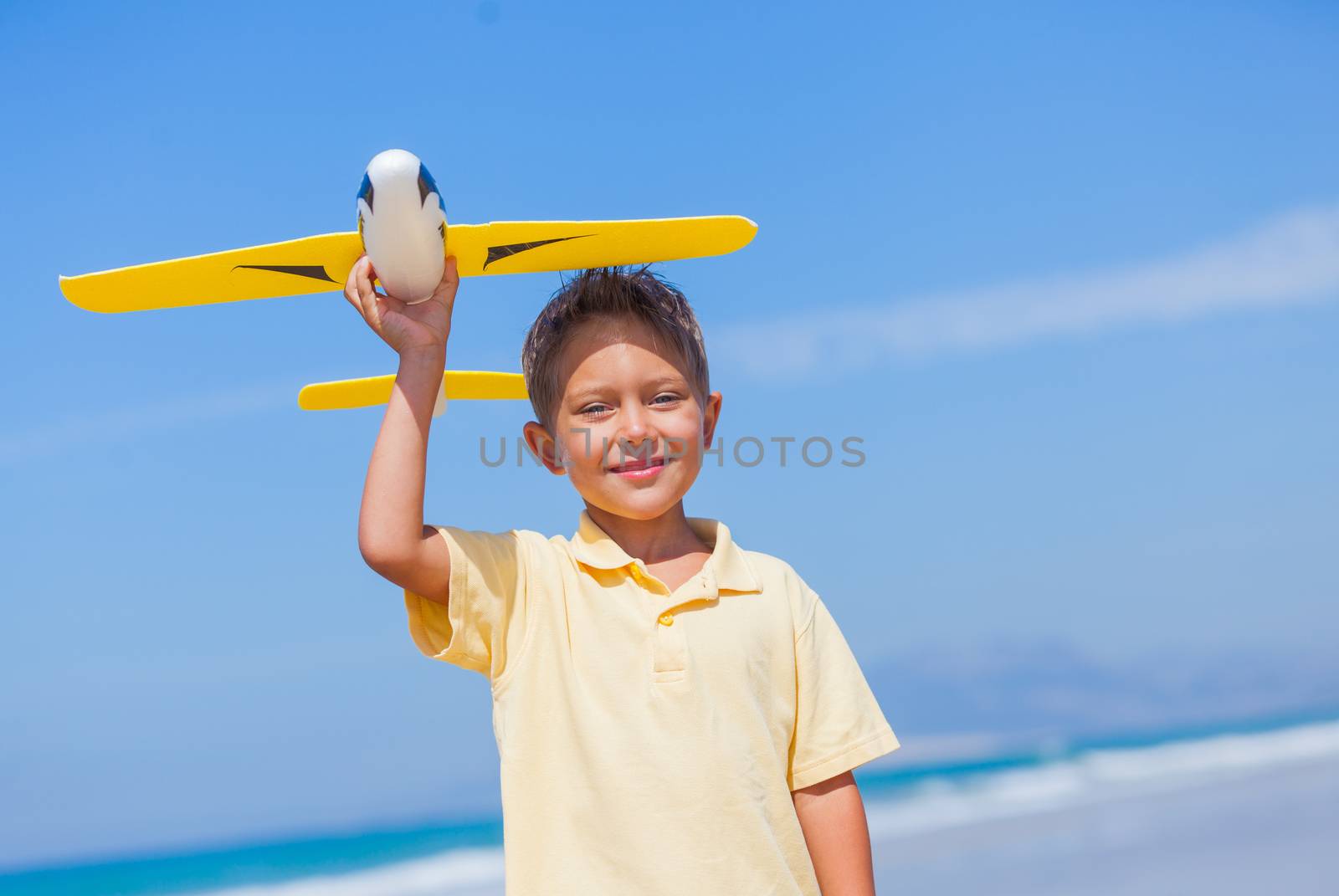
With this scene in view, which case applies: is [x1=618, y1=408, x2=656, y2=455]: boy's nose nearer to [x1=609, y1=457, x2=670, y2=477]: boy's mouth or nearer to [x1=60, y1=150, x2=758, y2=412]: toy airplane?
[x1=609, y1=457, x2=670, y2=477]: boy's mouth

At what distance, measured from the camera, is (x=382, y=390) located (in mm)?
2592

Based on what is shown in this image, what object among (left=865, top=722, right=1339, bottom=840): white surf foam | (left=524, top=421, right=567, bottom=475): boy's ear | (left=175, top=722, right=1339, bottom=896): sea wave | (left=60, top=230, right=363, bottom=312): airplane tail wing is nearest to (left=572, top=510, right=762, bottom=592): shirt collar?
(left=524, top=421, right=567, bottom=475): boy's ear

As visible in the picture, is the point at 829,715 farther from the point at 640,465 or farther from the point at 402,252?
the point at 402,252

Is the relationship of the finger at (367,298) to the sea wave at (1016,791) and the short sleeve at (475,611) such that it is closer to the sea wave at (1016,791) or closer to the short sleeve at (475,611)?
the short sleeve at (475,611)

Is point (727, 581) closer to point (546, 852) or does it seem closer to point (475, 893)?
point (546, 852)

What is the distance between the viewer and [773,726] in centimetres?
222

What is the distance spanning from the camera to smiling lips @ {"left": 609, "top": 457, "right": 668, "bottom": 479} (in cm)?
229

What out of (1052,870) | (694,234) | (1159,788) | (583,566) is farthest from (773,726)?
(1159,788)

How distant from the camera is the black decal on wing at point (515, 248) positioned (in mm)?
2248

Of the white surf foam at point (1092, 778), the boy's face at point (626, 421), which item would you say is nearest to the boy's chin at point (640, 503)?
the boy's face at point (626, 421)

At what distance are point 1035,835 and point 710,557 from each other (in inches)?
288

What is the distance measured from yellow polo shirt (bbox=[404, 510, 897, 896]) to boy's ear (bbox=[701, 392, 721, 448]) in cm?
33

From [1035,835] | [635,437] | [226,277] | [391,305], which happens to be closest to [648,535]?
[635,437]

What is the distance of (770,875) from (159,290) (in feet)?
5.17
